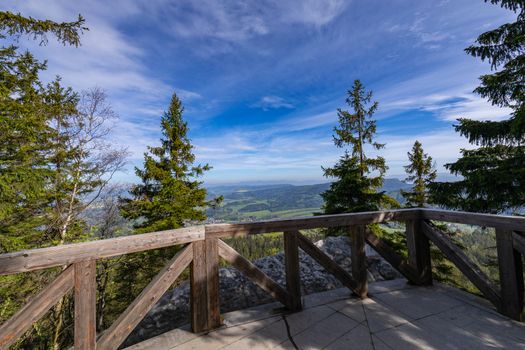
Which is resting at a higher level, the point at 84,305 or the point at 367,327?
the point at 84,305

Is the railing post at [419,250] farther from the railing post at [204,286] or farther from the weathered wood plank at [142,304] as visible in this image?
the weathered wood plank at [142,304]

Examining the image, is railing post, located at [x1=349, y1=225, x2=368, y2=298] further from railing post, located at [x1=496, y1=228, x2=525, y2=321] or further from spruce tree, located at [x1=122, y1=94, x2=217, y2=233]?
spruce tree, located at [x1=122, y1=94, x2=217, y2=233]

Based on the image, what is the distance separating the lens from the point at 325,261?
9.76ft

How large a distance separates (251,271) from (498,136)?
7.95 meters

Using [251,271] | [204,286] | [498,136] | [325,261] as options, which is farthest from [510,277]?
[498,136]

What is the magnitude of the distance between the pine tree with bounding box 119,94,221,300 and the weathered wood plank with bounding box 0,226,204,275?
861 centimetres

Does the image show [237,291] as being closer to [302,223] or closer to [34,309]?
[302,223]

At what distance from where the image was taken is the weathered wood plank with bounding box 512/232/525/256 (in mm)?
2519

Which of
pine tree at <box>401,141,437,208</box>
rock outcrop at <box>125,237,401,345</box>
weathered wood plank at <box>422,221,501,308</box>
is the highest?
pine tree at <box>401,141,437,208</box>

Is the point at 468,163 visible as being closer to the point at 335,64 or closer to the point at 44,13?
the point at 335,64

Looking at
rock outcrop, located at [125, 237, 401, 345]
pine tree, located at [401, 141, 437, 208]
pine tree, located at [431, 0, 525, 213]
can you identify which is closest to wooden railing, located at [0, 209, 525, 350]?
rock outcrop, located at [125, 237, 401, 345]

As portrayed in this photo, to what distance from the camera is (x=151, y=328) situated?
9.91 ft

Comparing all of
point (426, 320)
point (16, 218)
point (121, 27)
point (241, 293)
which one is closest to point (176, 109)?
point (121, 27)

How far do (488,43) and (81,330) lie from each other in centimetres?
983
